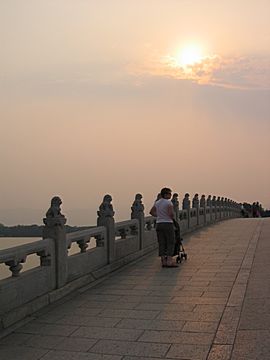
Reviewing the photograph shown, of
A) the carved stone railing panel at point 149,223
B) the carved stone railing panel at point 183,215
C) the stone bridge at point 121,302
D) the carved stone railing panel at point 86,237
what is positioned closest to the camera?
the stone bridge at point 121,302

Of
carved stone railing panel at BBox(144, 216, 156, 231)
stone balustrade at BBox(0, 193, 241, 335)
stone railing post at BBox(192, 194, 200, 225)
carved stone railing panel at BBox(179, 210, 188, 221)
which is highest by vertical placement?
stone railing post at BBox(192, 194, 200, 225)

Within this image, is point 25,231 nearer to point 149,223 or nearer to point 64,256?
point 64,256

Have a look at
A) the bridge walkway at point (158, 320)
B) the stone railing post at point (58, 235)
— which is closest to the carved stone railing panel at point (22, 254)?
the stone railing post at point (58, 235)

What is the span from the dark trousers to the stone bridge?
50 centimetres

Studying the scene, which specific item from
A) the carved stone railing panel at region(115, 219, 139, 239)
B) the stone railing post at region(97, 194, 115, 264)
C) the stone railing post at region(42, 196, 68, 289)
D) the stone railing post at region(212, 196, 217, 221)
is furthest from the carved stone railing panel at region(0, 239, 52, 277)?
the stone railing post at region(212, 196, 217, 221)

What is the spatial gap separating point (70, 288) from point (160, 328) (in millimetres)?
2546

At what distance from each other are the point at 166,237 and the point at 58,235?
3564mm

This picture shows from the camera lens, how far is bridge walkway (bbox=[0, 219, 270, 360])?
5.23 meters

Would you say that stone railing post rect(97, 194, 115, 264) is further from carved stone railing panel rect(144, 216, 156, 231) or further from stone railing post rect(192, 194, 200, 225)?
stone railing post rect(192, 194, 200, 225)

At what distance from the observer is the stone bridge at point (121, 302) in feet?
17.6

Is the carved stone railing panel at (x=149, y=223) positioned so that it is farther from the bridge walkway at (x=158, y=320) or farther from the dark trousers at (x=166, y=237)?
the bridge walkway at (x=158, y=320)

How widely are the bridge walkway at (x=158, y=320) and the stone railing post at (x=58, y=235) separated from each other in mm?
398

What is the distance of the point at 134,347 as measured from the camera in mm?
5371

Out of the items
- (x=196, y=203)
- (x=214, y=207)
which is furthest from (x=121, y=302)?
(x=214, y=207)
